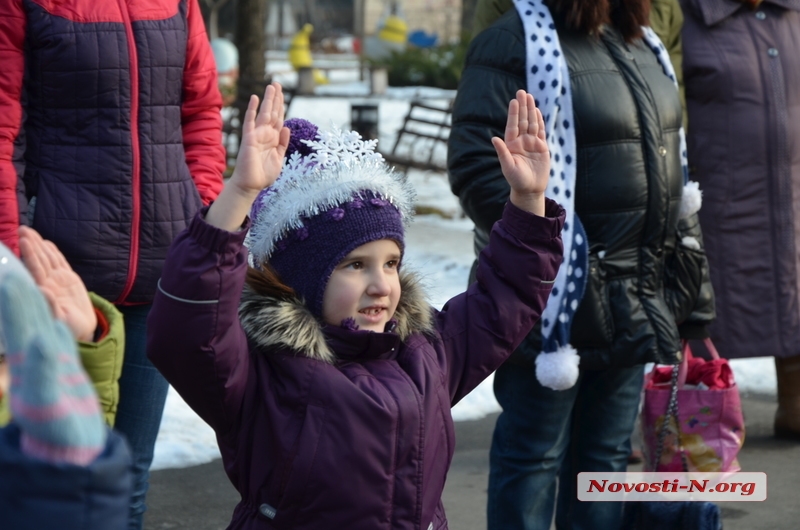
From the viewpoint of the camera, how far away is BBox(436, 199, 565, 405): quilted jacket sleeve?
253 centimetres

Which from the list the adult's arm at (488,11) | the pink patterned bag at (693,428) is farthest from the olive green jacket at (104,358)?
the pink patterned bag at (693,428)

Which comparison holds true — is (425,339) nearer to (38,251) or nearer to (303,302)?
(303,302)

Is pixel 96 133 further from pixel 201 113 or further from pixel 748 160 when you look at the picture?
pixel 748 160

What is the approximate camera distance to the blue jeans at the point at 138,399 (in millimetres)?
3047

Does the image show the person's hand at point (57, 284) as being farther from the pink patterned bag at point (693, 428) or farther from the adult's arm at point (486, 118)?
the pink patterned bag at point (693, 428)

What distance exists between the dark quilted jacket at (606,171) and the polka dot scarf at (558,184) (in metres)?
0.03

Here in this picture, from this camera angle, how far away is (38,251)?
1.81 metres

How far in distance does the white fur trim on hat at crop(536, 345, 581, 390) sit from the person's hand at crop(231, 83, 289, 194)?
122 centimetres

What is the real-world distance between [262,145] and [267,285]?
387 mm

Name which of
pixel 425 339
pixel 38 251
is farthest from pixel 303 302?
pixel 38 251

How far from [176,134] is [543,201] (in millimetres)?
1092

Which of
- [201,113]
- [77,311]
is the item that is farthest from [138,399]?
[77,311]

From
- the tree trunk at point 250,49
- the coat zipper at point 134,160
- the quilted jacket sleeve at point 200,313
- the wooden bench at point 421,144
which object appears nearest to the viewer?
the quilted jacket sleeve at point 200,313

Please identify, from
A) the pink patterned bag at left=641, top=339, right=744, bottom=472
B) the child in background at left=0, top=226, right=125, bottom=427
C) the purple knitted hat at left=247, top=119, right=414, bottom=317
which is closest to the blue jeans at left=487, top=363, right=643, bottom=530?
the pink patterned bag at left=641, top=339, right=744, bottom=472
